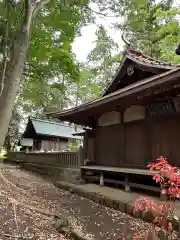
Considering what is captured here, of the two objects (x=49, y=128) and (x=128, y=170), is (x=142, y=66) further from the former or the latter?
(x=49, y=128)

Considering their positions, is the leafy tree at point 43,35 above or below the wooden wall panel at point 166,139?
above

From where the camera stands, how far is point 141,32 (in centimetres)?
2022

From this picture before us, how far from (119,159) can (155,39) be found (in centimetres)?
1349

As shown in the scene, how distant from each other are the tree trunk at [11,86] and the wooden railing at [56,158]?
17.1 feet

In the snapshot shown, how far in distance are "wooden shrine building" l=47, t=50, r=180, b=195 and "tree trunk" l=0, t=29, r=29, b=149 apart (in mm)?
3142

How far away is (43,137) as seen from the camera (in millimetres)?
22438

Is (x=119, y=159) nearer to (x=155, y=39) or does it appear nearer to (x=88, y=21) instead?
(x=88, y=21)

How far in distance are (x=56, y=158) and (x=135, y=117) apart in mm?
5806

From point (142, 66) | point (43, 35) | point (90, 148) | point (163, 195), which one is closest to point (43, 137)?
point (90, 148)

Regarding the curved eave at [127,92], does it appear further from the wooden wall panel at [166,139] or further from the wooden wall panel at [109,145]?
the wooden wall panel at [166,139]

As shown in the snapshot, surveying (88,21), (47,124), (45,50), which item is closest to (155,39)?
(88,21)

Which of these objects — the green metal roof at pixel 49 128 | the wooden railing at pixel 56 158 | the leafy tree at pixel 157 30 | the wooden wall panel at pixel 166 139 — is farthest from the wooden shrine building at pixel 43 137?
the wooden wall panel at pixel 166 139

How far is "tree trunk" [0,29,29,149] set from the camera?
591cm

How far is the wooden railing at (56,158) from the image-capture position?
11.2m
